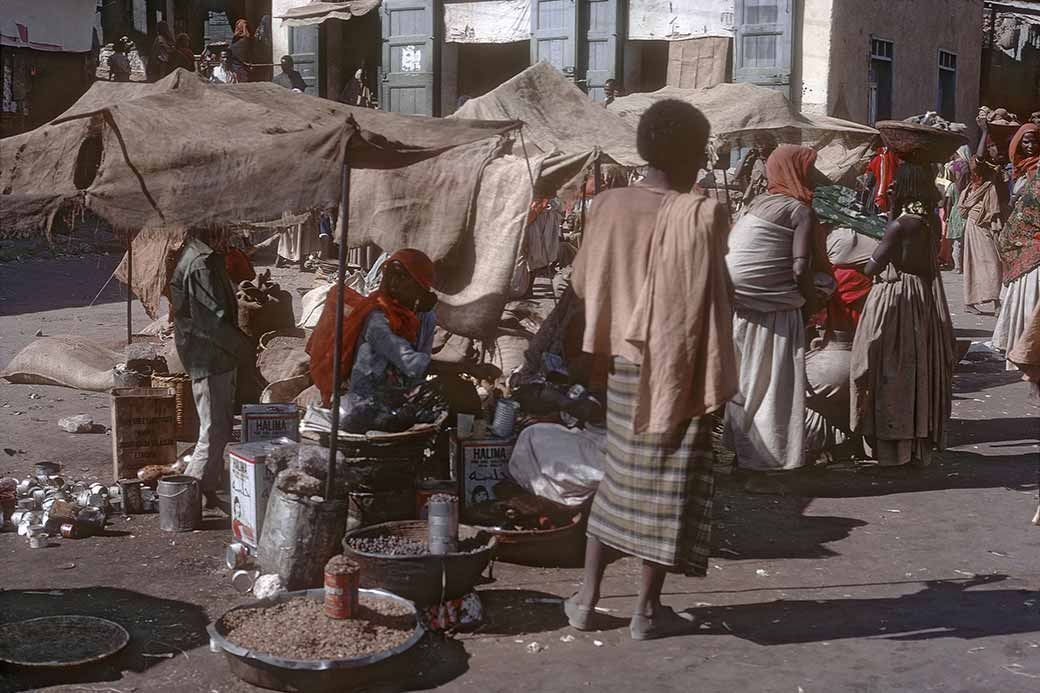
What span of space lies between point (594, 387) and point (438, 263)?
5.38 ft

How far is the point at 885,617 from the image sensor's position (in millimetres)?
5148

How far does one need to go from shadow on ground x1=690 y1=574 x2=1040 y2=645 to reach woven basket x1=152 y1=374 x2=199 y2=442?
4167 mm

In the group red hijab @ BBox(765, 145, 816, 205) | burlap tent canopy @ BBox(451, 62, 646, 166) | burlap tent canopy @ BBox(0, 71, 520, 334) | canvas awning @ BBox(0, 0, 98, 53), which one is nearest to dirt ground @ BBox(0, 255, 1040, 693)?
burlap tent canopy @ BBox(0, 71, 520, 334)

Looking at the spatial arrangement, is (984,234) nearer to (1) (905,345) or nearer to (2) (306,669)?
(1) (905,345)

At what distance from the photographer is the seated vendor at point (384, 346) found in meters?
5.74

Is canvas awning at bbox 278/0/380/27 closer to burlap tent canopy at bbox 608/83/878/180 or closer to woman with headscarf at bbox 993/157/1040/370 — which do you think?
burlap tent canopy at bbox 608/83/878/180

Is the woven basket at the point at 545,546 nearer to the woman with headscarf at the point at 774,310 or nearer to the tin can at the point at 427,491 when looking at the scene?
the tin can at the point at 427,491

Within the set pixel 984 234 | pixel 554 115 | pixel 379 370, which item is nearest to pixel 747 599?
pixel 379 370

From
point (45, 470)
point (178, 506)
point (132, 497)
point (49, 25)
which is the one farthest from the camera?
point (49, 25)

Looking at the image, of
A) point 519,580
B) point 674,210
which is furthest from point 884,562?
point 674,210

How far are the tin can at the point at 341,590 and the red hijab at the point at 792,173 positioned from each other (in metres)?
3.56

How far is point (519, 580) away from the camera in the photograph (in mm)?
5590

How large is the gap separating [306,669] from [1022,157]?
10.4 metres

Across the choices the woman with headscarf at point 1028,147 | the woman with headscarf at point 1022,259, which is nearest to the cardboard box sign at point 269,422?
the woman with headscarf at point 1022,259
